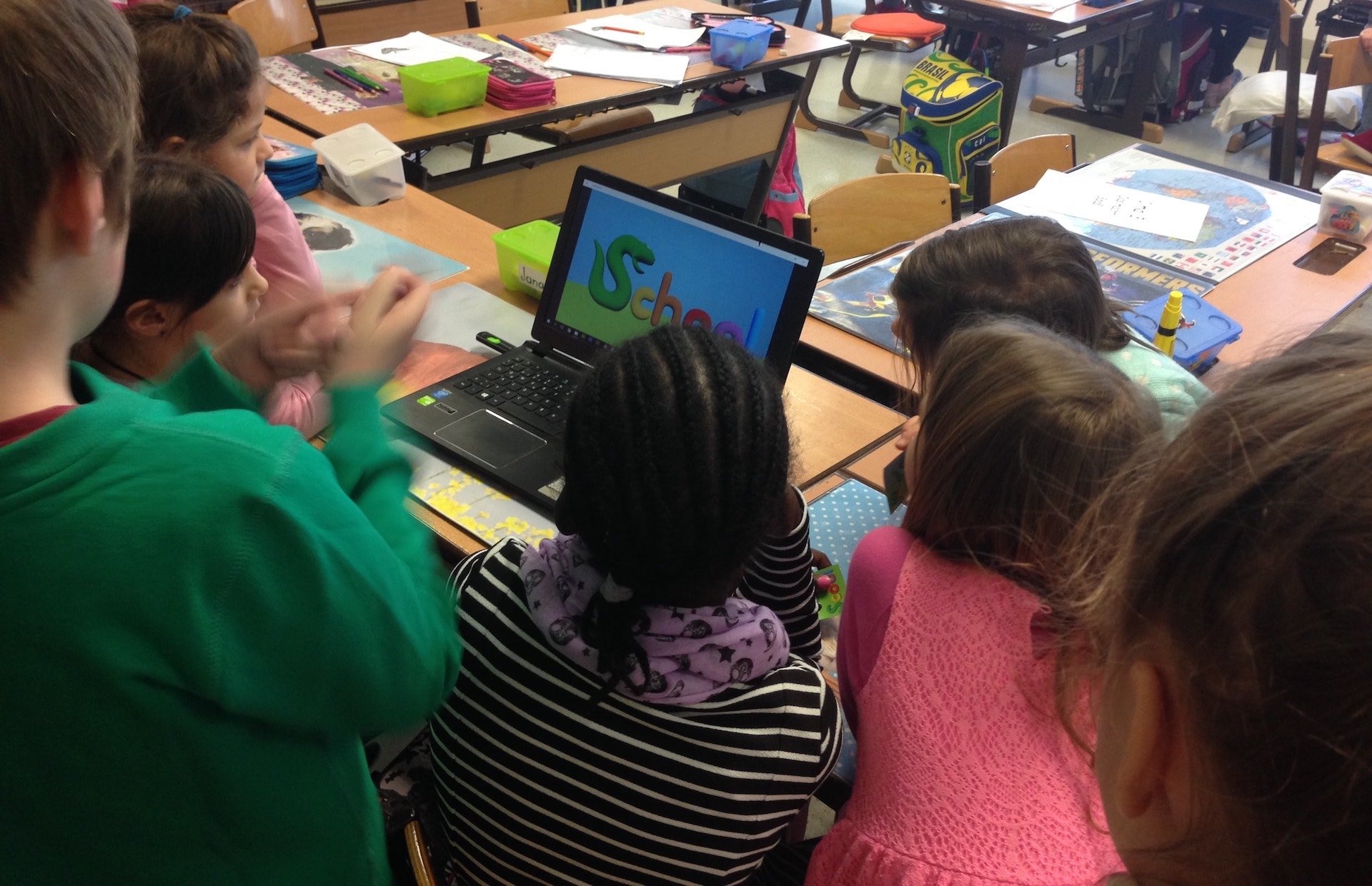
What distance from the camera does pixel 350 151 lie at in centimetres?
202

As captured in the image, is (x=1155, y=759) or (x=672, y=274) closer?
(x=1155, y=759)

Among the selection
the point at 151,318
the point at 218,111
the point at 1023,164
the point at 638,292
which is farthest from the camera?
the point at 1023,164

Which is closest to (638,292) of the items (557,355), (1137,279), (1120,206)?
(557,355)

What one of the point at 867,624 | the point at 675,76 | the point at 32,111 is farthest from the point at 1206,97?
the point at 32,111

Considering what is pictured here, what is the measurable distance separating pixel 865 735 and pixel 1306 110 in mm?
4298

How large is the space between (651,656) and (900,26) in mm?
4453

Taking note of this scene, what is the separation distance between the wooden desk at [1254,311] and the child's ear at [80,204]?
4.19 ft

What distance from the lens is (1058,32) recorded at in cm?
397

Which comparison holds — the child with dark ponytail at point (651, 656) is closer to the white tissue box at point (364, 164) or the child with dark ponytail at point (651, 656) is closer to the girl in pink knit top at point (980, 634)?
the girl in pink knit top at point (980, 634)

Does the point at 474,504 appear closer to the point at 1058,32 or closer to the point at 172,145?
the point at 172,145

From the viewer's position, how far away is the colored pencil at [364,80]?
8.15 ft

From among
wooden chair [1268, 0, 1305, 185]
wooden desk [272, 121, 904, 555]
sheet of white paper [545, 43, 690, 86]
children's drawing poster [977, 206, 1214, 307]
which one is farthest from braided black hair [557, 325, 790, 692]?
wooden chair [1268, 0, 1305, 185]

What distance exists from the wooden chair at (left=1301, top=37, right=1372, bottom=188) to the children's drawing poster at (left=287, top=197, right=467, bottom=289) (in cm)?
288

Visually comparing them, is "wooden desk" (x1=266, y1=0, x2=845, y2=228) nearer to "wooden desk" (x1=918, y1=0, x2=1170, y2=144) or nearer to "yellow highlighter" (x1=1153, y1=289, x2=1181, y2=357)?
"wooden desk" (x1=918, y1=0, x2=1170, y2=144)
